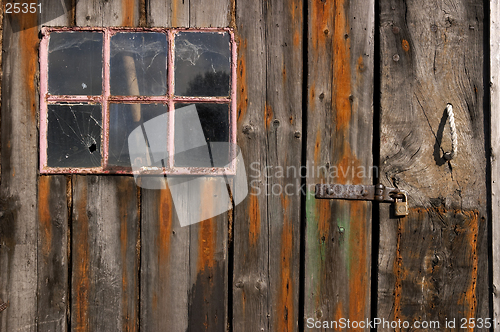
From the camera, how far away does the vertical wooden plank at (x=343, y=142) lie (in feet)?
4.42

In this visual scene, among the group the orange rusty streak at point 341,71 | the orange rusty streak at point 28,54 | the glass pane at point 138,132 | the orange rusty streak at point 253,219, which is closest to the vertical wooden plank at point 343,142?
the orange rusty streak at point 341,71

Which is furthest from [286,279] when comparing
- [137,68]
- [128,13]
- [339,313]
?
[128,13]

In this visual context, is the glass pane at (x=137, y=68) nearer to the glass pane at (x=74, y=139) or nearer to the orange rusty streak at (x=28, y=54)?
the glass pane at (x=74, y=139)

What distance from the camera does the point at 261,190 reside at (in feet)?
4.43

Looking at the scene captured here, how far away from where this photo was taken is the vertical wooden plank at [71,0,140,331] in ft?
4.37

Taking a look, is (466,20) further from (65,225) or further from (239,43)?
(65,225)

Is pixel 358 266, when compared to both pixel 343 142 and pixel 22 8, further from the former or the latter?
pixel 22 8

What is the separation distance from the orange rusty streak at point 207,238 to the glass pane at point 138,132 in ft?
0.85

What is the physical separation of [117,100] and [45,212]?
1.86ft

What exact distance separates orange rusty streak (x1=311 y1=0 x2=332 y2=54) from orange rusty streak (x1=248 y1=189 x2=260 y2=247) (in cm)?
69

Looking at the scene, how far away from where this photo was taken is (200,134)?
1.32 metres

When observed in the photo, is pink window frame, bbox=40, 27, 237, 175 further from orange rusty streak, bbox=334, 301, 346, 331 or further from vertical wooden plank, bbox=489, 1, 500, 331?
vertical wooden plank, bbox=489, 1, 500, 331

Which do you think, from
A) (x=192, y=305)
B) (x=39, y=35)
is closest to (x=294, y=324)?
(x=192, y=305)

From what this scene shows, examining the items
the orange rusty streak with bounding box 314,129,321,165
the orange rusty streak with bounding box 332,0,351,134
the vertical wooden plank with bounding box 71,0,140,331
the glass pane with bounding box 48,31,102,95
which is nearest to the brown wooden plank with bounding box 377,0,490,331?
the orange rusty streak with bounding box 332,0,351,134
